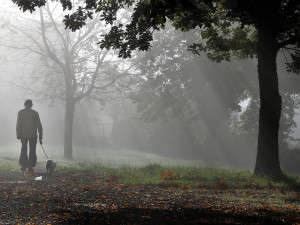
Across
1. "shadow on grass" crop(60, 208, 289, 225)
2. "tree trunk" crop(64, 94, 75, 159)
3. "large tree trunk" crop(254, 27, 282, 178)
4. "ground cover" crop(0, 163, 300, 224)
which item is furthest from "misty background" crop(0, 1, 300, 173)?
"shadow on grass" crop(60, 208, 289, 225)

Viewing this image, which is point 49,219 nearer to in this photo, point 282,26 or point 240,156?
point 282,26

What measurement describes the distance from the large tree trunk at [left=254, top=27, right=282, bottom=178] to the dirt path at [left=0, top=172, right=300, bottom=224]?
13.4ft

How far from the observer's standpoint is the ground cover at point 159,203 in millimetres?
4840

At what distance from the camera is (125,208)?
557cm

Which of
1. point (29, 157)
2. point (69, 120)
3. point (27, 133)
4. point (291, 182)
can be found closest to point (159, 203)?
point (291, 182)

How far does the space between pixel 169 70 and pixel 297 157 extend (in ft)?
39.8

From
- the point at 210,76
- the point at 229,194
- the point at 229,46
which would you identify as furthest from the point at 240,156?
the point at 229,194

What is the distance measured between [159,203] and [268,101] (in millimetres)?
6417

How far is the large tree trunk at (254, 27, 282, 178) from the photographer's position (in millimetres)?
11000

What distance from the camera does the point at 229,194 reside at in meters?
7.82

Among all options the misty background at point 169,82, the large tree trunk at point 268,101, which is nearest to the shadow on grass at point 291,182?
the large tree trunk at point 268,101

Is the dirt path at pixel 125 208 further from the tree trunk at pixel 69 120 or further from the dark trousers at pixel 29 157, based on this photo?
the tree trunk at pixel 69 120

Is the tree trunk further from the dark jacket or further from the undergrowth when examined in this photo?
the undergrowth

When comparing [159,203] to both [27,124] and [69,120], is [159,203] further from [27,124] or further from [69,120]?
[69,120]
